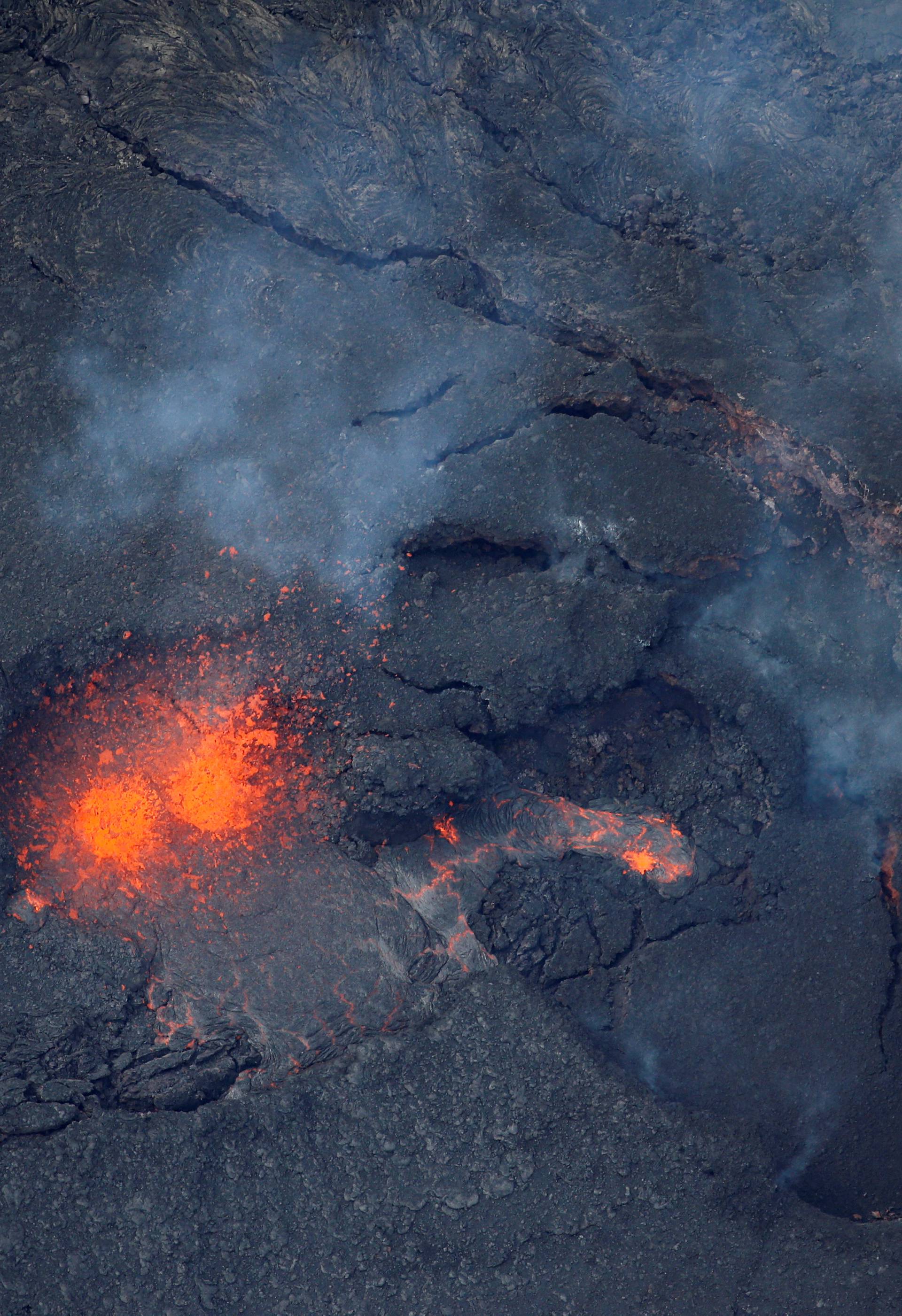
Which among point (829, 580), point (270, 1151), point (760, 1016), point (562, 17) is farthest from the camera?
point (562, 17)

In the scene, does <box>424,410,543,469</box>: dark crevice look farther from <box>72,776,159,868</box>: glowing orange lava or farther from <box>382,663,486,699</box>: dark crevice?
<box>72,776,159,868</box>: glowing orange lava

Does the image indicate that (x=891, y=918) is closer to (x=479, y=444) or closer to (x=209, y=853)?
(x=479, y=444)

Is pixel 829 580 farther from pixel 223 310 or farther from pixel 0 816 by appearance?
pixel 0 816

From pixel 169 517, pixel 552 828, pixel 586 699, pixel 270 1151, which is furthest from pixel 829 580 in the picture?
pixel 270 1151

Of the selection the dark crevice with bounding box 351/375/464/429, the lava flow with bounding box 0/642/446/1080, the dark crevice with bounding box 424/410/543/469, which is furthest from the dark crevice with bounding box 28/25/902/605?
the lava flow with bounding box 0/642/446/1080

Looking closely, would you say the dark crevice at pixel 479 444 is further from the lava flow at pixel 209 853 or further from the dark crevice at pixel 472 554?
the lava flow at pixel 209 853

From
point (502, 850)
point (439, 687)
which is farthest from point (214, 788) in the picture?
point (502, 850)

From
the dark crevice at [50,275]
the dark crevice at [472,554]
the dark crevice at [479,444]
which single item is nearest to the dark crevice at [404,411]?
the dark crevice at [479,444]
